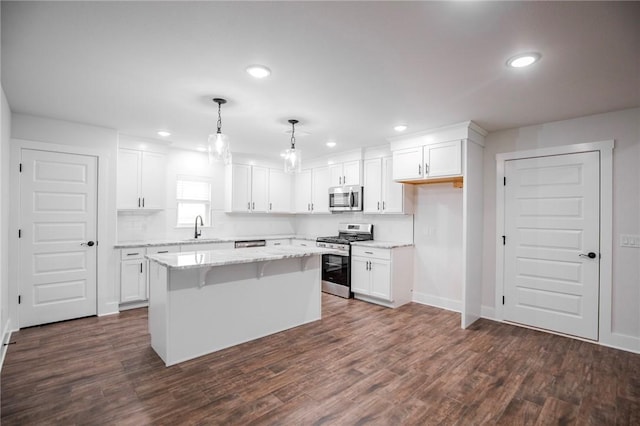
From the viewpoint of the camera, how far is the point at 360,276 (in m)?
5.03

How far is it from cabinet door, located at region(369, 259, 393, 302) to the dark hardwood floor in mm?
928

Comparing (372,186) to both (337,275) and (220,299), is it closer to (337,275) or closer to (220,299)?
(337,275)

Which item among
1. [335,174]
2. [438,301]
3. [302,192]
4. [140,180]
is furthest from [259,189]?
[438,301]

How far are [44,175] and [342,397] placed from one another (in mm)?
4182

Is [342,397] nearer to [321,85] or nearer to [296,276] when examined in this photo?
[296,276]

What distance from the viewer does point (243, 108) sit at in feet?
11.3

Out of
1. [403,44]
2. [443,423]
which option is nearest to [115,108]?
[403,44]

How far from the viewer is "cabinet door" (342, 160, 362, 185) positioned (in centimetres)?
554

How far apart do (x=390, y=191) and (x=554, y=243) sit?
221 centimetres

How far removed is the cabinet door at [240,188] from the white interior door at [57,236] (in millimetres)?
2210

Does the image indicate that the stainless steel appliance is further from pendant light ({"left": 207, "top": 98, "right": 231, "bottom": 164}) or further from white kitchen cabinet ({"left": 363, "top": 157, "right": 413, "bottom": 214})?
pendant light ({"left": 207, "top": 98, "right": 231, "bottom": 164})

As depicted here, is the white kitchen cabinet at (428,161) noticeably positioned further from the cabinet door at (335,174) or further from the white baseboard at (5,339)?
the white baseboard at (5,339)

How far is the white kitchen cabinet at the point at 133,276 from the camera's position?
4.42 meters

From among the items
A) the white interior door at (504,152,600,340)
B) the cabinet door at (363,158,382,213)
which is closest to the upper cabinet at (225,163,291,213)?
the cabinet door at (363,158,382,213)
